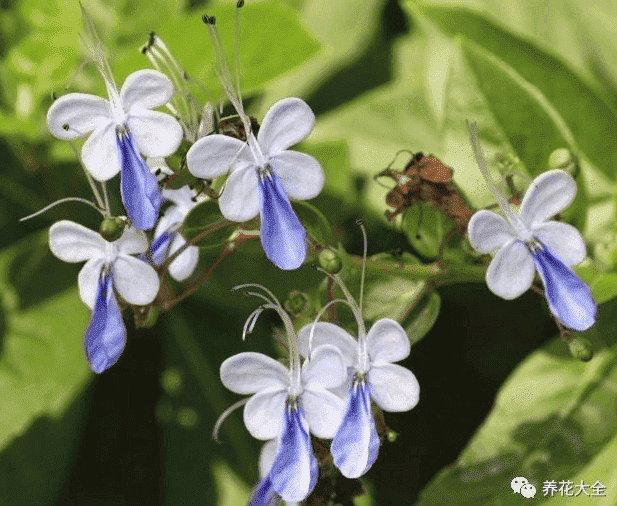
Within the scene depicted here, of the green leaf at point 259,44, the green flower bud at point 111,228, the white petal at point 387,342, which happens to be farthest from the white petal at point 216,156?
the green leaf at point 259,44

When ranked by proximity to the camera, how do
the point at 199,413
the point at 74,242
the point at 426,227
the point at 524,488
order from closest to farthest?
the point at 74,242
the point at 426,227
the point at 524,488
the point at 199,413

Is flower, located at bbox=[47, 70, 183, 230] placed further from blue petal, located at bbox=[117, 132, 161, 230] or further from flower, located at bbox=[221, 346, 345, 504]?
flower, located at bbox=[221, 346, 345, 504]

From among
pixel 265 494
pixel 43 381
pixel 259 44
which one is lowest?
pixel 43 381

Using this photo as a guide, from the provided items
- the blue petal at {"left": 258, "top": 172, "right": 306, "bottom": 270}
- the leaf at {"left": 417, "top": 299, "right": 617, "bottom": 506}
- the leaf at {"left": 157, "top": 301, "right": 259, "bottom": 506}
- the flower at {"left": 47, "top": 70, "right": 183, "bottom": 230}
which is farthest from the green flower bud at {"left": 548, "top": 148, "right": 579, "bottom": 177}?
the leaf at {"left": 157, "top": 301, "right": 259, "bottom": 506}

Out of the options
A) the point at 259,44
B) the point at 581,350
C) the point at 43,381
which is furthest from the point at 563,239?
the point at 43,381

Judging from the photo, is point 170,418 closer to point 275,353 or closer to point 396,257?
point 275,353

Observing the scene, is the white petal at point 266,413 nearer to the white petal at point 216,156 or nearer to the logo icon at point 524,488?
the white petal at point 216,156

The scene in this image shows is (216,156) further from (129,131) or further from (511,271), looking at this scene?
(511,271)

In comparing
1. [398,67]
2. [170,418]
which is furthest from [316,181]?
[398,67]
